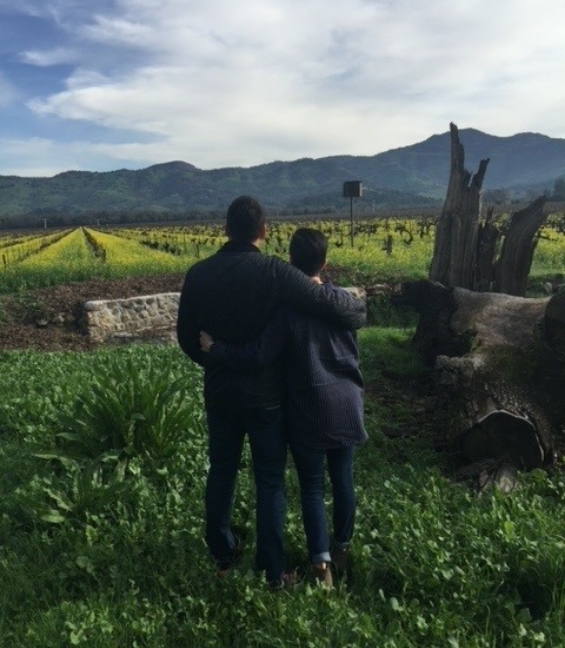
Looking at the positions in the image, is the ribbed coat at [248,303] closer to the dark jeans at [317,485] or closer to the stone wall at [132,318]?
the dark jeans at [317,485]

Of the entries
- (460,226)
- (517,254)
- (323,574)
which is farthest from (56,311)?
(323,574)

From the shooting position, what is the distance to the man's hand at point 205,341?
3296mm

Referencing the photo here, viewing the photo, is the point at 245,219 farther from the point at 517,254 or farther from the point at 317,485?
the point at 517,254

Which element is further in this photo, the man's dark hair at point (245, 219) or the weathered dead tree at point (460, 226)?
the weathered dead tree at point (460, 226)

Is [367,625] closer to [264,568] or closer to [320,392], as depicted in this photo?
[264,568]

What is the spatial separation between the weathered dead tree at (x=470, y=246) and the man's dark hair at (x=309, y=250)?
22.6ft

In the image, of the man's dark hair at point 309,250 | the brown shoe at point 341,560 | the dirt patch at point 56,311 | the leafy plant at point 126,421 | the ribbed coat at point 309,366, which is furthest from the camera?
the dirt patch at point 56,311

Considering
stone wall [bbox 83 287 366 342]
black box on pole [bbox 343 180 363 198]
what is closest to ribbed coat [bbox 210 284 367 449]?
stone wall [bbox 83 287 366 342]

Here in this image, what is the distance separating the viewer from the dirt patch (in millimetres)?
11891

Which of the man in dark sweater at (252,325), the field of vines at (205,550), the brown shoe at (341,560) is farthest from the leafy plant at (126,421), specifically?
the brown shoe at (341,560)

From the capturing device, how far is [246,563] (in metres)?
3.73

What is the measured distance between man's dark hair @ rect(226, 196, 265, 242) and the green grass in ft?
5.89

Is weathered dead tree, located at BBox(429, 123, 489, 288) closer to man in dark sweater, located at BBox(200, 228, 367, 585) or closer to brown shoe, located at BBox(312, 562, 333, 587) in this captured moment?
man in dark sweater, located at BBox(200, 228, 367, 585)

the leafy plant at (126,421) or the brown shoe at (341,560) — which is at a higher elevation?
the leafy plant at (126,421)
